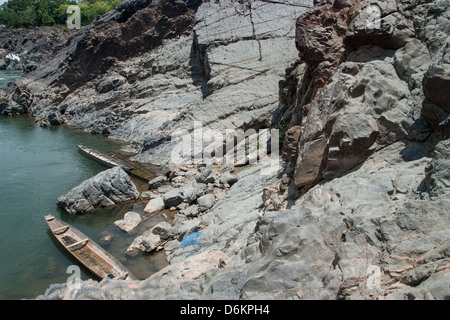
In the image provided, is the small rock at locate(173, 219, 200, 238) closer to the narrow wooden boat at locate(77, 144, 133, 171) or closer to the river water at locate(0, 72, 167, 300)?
the river water at locate(0, 72, 167, 300)

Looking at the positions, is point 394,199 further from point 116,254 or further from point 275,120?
point 275,120

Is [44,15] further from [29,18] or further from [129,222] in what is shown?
[129,222]

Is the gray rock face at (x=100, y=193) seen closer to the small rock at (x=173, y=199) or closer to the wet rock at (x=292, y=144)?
the small rock at (x=173, y=199)

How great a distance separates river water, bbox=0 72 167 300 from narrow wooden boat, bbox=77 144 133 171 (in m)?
0.42

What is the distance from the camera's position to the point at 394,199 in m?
6.70

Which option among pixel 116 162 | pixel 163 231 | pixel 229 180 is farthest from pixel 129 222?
pixel 116 162

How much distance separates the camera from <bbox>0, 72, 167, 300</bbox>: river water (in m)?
12.3

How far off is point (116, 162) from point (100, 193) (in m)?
5.49

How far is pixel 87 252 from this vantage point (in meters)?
13.2

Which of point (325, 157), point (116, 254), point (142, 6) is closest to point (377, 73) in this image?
point (325, 157)

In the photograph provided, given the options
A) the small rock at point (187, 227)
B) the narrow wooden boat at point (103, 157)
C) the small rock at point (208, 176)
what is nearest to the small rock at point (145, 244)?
the small rock at point (187, 227)

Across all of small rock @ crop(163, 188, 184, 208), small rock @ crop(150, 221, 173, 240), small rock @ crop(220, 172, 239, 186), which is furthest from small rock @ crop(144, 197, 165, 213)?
small rock @ crop(220, 172, 239, 186)

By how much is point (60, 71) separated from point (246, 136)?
92.9 feet

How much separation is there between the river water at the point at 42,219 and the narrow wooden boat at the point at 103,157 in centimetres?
42
